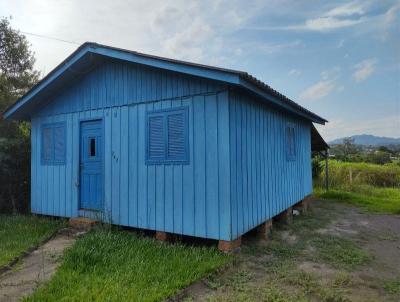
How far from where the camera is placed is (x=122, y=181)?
6191mm

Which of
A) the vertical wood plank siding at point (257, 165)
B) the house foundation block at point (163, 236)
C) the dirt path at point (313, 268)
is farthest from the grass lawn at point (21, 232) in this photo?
the vertical wood plank siding at point (257, 165)

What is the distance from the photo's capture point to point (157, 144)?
5.73 m

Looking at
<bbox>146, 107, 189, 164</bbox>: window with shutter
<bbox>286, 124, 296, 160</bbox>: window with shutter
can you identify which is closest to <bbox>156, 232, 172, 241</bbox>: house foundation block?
<bbox>146, 107, 189, 164</bbox>: window with shutter

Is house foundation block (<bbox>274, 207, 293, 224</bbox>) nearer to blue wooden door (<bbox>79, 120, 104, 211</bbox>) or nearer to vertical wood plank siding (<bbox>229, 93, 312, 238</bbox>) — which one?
vertical wood plank siding (<bbox>229, 93, 312, 238</bbox>)

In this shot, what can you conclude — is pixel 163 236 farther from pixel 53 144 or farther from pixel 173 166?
pixel 53 144

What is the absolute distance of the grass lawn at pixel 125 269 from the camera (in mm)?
3428

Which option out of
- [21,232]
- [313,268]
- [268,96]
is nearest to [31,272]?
[21,232]

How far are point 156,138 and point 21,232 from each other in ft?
11.0

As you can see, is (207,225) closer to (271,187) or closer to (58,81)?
(271,187)

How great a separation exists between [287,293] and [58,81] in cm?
638

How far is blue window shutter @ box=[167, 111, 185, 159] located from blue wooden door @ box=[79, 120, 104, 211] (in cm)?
188

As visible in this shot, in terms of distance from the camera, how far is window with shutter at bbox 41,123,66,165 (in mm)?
7285

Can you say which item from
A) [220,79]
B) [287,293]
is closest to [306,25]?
[220,79]

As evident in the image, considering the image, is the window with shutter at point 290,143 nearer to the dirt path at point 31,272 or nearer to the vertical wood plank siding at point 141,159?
the vertical wood plank siding at point 141,159
